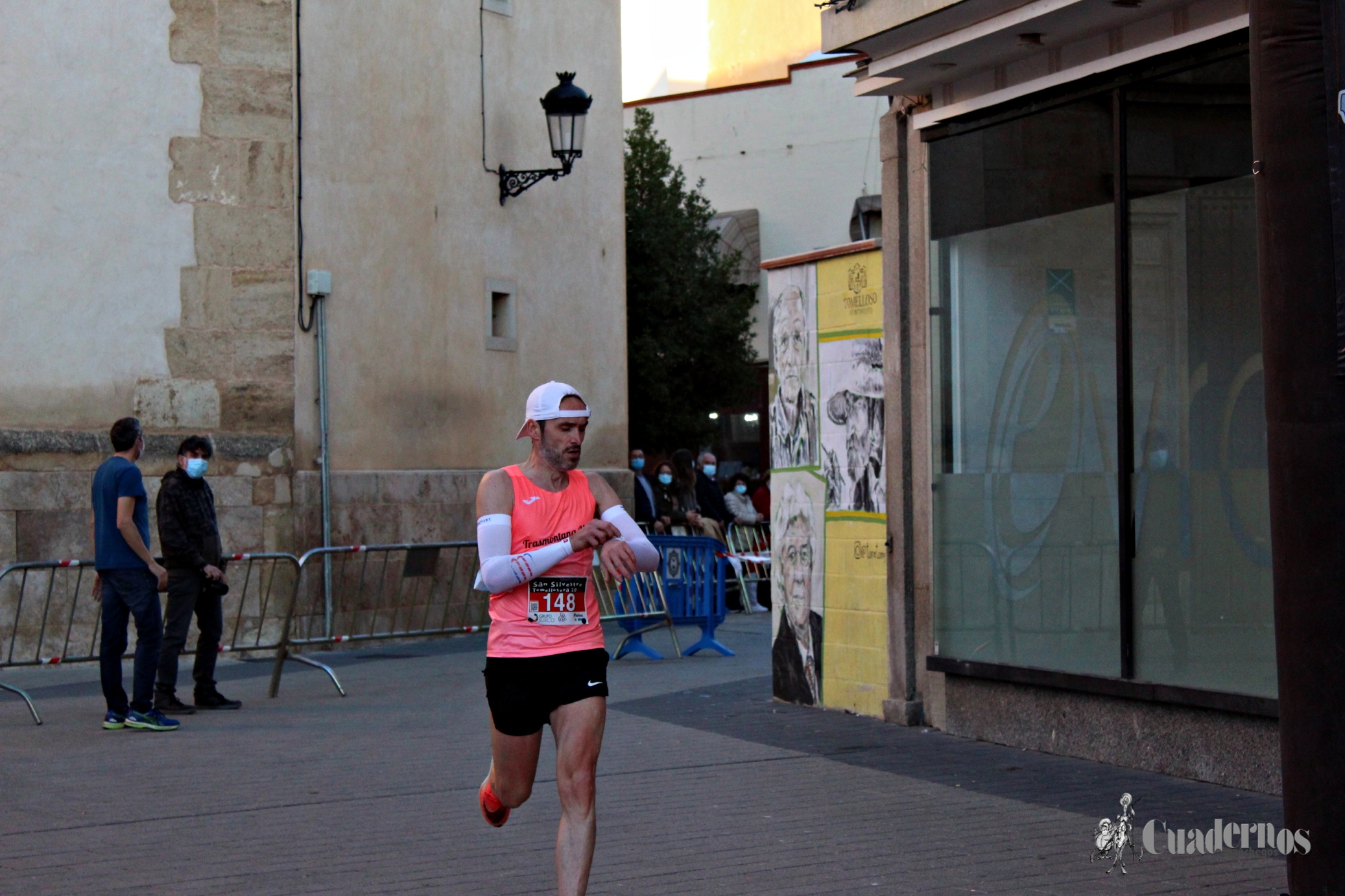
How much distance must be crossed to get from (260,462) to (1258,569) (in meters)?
9.98

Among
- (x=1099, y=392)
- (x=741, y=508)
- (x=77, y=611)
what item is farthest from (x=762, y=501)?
(x=1099, y=392)

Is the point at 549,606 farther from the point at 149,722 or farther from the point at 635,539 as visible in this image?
the point at 149,722

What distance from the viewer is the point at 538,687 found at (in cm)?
548

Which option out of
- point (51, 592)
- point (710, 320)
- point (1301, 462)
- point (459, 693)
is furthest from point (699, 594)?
point (710, 320)

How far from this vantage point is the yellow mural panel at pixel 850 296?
10.1 m

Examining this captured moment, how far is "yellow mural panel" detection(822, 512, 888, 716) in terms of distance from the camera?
1005cm

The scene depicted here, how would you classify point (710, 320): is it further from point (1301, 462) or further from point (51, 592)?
point (1301, 462)

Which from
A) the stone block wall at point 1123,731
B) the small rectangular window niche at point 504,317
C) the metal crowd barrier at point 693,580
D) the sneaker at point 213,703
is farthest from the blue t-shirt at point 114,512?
the small rectangular window niche at point 504,317

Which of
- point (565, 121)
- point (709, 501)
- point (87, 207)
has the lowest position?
point (709, 501)

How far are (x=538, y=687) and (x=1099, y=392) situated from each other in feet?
14.4

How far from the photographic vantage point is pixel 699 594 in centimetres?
1409

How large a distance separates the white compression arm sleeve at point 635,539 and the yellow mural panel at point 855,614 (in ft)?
14.6

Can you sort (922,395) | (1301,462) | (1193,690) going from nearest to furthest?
(1301,462) < (1193,690) < (922,395)

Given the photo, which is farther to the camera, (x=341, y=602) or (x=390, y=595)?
(x=390, y=595)
